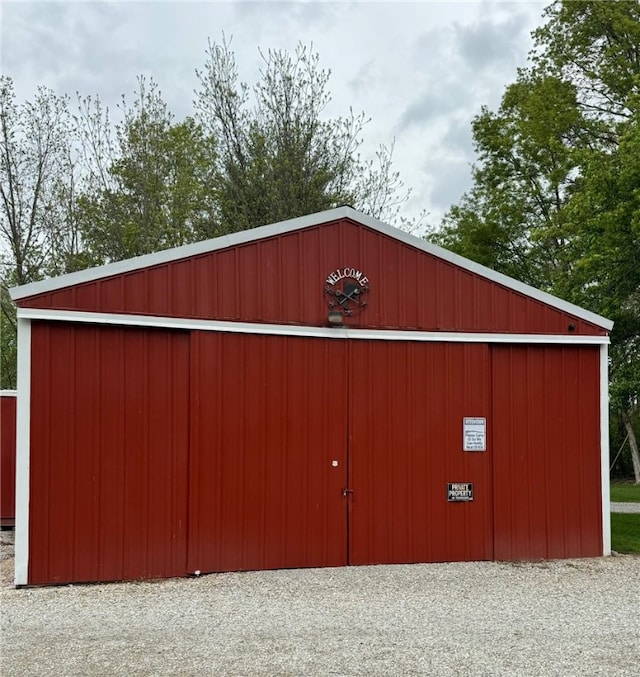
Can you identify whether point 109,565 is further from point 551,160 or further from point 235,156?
point 551,160

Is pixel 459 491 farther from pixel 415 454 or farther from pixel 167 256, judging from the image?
pixel 167 256

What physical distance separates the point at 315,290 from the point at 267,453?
5.95 feet

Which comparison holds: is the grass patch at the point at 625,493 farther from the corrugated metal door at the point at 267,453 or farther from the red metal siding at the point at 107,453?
the red metal siding at the point at 107,453

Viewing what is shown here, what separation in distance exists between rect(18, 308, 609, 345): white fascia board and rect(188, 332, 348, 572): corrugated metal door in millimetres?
94

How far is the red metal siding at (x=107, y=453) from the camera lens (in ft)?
22.9

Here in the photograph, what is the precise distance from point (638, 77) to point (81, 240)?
1299 cm

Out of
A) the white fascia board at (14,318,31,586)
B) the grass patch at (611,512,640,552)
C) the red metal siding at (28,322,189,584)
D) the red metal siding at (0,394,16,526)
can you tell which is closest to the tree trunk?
the grass patch at (611,512,640,552)

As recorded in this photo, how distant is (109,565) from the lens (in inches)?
280

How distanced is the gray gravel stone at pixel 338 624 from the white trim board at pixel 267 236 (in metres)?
2.84

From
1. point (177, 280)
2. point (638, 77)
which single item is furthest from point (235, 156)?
point (177, 280)

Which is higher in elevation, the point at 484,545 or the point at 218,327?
the point at 218,327

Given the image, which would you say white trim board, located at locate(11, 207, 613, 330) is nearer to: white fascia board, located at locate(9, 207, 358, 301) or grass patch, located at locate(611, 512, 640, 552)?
white fascia board, located at locate(9, 207, 358, 301)

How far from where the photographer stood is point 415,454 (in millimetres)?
8227

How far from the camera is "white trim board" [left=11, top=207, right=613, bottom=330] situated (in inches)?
278
